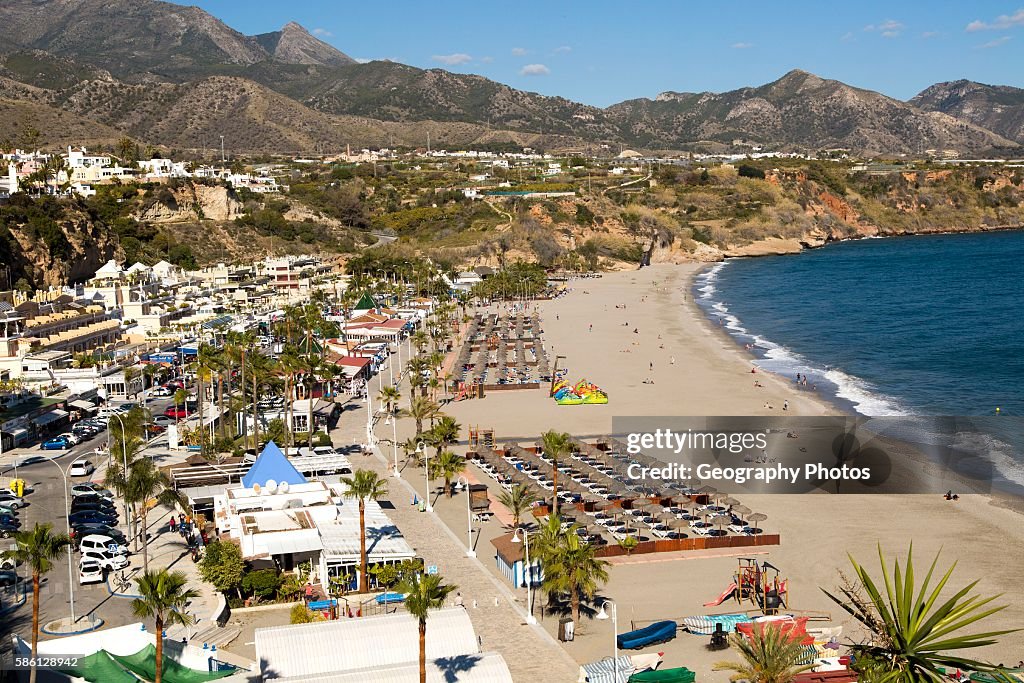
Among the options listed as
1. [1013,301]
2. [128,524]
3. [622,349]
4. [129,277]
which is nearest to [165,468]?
[128,524]

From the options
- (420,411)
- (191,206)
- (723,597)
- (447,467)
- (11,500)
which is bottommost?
(723,597)

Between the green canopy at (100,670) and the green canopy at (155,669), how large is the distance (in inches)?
5.6

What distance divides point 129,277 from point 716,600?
66.7 metres

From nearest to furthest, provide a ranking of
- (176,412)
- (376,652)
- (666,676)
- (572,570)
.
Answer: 1. (376,652)
2. (666,676)
3. (572,570)
4. (176,412)

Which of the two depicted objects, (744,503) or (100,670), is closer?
(100,670)

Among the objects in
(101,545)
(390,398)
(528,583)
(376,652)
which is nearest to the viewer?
(376,652)

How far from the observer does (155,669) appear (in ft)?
70.7

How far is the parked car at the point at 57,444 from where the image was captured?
1777 inches

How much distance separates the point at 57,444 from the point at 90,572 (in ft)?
59.4

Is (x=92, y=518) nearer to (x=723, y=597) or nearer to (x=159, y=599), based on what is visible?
(x=159, y=599)

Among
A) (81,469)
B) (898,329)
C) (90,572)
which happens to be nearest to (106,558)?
(90,572)

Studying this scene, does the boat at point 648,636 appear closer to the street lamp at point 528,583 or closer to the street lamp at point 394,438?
the street lamp at point 528,583

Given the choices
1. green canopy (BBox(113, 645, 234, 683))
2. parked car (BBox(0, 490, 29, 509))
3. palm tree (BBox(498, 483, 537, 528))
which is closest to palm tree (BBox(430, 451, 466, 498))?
palm tree (BBox(498, 483, 537, 528))

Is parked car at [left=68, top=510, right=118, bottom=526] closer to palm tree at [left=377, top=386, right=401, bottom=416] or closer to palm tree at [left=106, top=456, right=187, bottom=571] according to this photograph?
palm tree at [left=106, top=456, right=187, bottom=571]
